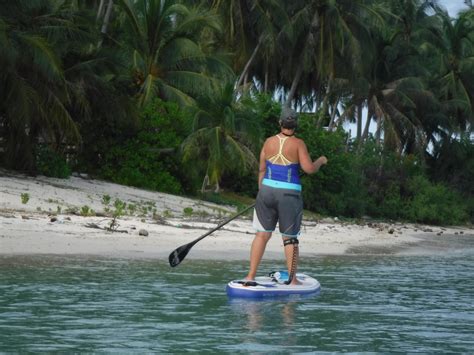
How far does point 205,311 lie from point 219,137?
2242 centimetres

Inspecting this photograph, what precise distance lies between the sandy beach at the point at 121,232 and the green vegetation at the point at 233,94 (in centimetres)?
73

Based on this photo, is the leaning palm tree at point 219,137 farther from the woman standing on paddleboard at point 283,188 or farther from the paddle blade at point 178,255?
the woman standing on paddleboard at point 283,188

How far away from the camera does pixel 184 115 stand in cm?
3222

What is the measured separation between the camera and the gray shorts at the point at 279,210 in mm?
9688

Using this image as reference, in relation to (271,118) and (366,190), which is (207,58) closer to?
(271,118)

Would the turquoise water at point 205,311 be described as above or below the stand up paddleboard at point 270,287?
below

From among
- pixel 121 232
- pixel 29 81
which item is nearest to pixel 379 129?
pixel 29 81

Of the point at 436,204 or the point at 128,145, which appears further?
the point at 436,204

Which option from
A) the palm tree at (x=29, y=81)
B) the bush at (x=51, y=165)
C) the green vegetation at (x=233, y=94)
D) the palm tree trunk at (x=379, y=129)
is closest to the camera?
the palm tree at (x=29, y=81)

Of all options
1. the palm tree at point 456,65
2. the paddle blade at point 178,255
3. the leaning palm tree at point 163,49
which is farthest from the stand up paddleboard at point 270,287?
the palm tree at point 456,65

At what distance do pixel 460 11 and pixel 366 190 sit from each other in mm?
20744

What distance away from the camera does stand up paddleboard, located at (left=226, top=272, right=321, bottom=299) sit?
956 cm

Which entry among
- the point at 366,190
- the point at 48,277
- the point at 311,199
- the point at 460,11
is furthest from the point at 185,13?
the point at 460,11

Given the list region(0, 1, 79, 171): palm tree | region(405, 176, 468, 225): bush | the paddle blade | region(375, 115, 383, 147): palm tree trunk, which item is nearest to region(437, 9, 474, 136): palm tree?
region(375, 115, 383, 147): palm tree trunk
